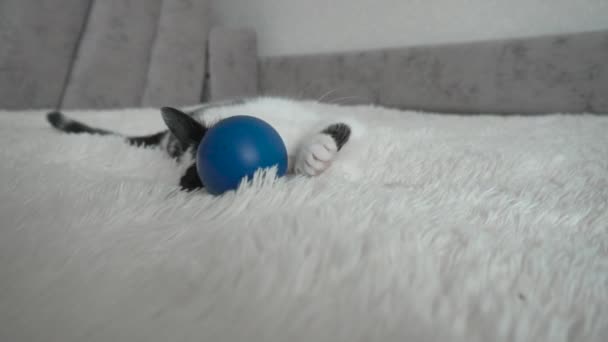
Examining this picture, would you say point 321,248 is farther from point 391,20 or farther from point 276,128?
point 391,20

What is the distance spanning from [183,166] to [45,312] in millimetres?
545

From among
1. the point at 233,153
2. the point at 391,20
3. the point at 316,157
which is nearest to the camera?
the point at 233,153

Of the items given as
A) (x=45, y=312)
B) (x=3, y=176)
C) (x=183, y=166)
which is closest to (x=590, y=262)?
(x=45, y=312)

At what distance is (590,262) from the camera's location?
13.7 inches

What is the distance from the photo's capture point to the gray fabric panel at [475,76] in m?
1.40

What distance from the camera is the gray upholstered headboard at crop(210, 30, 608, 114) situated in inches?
55.3

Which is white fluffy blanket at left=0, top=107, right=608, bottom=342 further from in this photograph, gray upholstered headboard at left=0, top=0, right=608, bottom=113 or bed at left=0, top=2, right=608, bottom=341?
gray upholstered headboard at left=0, top=0, right=608, bottom=113

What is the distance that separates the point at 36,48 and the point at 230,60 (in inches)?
47.3

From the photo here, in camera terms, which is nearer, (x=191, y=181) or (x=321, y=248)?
(x=321, y=248)

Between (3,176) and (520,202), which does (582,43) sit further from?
(3,176)

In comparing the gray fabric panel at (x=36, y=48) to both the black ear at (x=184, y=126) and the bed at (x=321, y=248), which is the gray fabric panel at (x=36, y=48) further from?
the black ear at (x=184, y=126)

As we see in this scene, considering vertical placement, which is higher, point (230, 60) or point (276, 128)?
point (230, 60)

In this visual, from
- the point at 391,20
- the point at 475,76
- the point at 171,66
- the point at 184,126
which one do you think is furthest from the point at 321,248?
the point at 171,66

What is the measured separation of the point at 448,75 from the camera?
1.70 m
